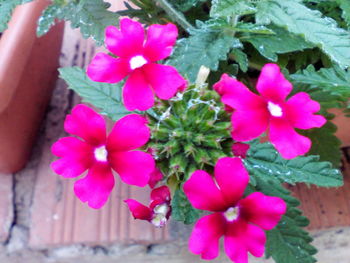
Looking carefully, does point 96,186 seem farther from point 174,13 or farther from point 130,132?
point 174,13

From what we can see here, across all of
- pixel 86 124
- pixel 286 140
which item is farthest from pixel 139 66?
pixel 286 140

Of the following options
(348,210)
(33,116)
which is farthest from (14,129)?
(348,210)

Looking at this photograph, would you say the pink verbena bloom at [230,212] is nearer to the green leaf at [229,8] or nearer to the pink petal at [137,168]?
the pink petal at [137,168]

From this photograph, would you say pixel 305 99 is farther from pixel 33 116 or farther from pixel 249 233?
pixel 33 116

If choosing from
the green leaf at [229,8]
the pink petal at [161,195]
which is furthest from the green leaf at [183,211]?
the green leaf at [229,8]

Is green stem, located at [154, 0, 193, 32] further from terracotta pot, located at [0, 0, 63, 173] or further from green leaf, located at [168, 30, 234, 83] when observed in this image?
terracotta pot, located at [0, 0, 63, 173]

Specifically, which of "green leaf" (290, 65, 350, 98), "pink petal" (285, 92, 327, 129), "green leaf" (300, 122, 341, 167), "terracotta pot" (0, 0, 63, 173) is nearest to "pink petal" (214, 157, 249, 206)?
"pink petal" (285, 92, 327, 129)
